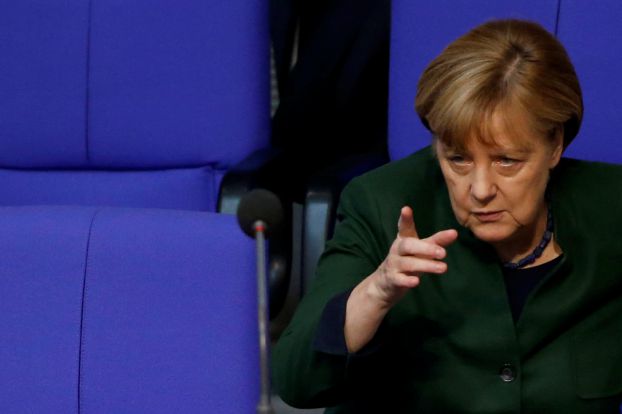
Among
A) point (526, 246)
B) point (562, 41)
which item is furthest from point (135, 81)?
point (526, 246)

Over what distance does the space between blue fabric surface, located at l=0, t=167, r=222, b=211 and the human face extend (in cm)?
93

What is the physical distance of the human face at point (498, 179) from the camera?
127 centimetres

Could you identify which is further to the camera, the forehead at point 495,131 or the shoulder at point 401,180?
the shoulder at point 401,180

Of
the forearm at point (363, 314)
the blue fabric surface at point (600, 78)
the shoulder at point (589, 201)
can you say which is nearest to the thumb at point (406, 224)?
the forearm at point (363, 314)

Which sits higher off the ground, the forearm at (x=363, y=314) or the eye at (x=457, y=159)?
the eye at (x=457, y=159)

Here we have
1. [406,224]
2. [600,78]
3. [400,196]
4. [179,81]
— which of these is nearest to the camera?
[406,224]

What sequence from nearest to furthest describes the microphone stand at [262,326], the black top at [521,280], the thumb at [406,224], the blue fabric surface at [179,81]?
the microphone stand at [262,326], the thumb at [406,224], the black top at [521,280], the blue fabric surface at [179,81]

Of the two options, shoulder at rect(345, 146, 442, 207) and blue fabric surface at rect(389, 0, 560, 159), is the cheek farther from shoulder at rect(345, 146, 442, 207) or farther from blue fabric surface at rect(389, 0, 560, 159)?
blue fabric surface at rect(389, 0, 560, 159)

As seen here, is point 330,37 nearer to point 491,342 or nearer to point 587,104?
point 587,104

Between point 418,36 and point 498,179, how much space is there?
27.1 inches

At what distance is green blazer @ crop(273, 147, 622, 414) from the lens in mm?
1333

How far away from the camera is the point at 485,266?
136cm

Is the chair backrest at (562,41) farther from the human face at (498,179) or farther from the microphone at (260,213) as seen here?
the microphone at (260,213)

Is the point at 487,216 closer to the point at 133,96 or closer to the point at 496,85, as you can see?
the point at 496,85
